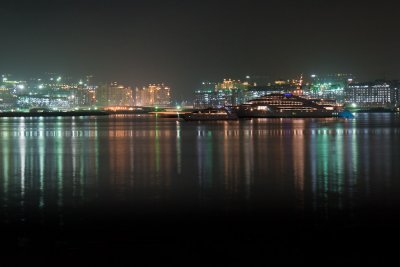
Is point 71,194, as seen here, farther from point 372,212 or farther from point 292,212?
point 372,212

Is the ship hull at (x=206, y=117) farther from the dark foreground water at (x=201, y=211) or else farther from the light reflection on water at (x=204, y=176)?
the dark foreground water at (x=201, y=211)

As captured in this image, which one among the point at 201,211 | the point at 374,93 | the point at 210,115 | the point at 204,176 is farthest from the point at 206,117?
the point at 374,93

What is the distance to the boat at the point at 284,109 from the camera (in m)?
87.8

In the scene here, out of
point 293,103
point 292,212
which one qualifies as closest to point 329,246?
point 292,212

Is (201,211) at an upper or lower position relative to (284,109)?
lower

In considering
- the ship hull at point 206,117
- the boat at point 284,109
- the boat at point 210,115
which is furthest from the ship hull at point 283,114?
the ship hull at point 206,117

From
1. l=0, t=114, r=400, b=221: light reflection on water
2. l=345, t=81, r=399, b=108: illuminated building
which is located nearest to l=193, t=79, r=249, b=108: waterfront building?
l=345, t=81, r=399, b=108: illuminated building

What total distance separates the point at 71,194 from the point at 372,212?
552cm

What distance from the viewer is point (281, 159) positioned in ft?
60.4

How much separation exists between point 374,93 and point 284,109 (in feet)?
207

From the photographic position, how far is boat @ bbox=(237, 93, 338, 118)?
87.8 meters

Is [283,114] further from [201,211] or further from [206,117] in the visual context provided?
[201,211]

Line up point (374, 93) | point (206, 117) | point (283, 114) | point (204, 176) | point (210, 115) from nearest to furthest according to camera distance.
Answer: point (204, 176), point (206, 117), point (210, 115), point (283, 114), point (374, 93)

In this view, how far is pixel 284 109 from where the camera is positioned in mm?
88312
